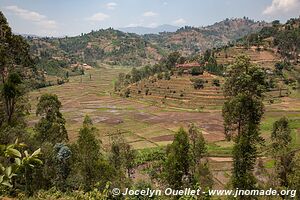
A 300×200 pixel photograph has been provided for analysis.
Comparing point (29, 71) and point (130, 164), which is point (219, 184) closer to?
point (130, 164)

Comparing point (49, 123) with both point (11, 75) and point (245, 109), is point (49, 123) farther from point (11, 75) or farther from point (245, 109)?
point (245, 109)

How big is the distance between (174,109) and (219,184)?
1599 inches

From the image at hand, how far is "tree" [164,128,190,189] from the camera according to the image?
894 inches

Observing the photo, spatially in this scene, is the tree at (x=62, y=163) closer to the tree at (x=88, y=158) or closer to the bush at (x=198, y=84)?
the tree at (x=88, y=158)

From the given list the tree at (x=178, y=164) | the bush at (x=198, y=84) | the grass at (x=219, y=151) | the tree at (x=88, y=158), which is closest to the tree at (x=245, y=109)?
the tree at (x=178, y=164)

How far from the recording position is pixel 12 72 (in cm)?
1998

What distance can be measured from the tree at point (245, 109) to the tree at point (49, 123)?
1478 cm

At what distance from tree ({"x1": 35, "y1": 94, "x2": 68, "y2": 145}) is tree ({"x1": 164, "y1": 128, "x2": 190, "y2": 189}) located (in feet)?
31.0

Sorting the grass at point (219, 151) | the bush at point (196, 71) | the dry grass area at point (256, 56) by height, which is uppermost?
the dry grass area at point (256, 56)

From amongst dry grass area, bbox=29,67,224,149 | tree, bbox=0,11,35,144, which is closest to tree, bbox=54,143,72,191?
tree, bbox=0,11,35,144

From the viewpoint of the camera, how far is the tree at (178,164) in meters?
22.7

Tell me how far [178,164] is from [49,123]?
11.5 m

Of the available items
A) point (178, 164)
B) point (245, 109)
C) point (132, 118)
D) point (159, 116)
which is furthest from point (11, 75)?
point (159, 116)

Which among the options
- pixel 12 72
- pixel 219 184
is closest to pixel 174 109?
pixel 219 184
